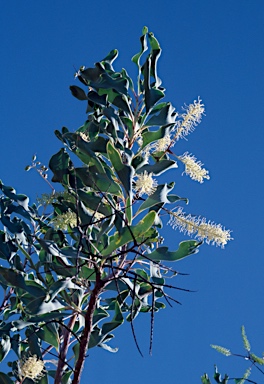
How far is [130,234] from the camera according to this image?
202 cm

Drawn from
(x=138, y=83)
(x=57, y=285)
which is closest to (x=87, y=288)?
(x=57, y=285)

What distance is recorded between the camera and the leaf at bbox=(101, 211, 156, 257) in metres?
2.00

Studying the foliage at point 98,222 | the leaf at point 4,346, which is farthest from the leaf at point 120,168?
the leaf at point 4,346

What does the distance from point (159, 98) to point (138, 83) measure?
0.25 m

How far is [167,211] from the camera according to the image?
2.39m

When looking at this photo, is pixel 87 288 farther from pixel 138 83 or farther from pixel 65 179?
pixel 138 83

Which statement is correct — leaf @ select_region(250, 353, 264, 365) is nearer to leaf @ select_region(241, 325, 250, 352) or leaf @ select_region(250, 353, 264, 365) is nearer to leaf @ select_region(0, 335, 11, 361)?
leaf @ select_region(241, 325, 250, 352)

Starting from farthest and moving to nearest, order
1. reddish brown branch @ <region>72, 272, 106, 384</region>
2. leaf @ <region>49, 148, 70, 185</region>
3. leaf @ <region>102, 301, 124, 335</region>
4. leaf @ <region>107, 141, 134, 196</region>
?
leaf @ <region>49, 148, 70, 185</region> < leaf @ <region>102, 301, 124, 335</region> < leaf @ <region>107, 141, 134, 196</region> < reddish brown branch @ <region>72, 272, 106, 384</region>

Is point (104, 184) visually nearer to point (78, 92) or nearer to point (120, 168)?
point (120, 168)

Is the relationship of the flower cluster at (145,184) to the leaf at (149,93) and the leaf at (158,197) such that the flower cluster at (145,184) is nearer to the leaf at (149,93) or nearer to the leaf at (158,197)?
the leaf at (158,197)

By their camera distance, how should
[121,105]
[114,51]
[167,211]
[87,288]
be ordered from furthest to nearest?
1. [114,51]
2. [121,105]
3. [167,211]
4. [87,288]

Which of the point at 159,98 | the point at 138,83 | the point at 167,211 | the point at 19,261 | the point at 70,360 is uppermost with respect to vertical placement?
the point at 138,83

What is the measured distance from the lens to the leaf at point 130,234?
200cm

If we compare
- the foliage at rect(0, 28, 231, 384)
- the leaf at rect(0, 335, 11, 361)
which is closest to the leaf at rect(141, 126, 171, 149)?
the foliage at rect(0, 28, 231, 384)
